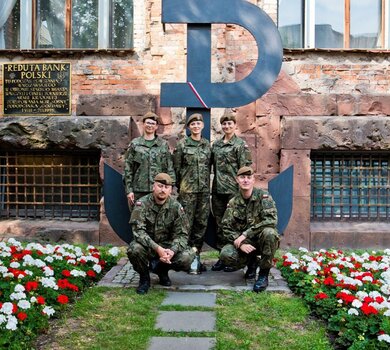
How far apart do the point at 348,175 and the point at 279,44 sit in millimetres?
2924

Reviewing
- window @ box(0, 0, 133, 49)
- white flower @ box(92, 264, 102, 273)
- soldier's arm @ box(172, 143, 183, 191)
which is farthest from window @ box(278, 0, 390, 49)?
white flower @ box(92, 264, 102, 273)

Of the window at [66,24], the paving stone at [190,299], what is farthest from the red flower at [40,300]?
the window at [66,24]

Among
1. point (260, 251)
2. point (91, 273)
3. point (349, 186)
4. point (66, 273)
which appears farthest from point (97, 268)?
point (349, 186)

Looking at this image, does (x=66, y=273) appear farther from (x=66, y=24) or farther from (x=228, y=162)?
(x=66, y=24)

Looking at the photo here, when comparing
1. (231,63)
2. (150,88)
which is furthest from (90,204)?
(231,63)

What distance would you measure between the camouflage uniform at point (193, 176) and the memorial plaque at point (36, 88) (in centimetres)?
291

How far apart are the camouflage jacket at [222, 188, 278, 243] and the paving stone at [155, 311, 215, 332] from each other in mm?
1019

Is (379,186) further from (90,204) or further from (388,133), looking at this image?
(90,204)

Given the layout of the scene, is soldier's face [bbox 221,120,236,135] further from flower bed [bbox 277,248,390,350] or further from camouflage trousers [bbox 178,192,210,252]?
flower bed [bbox 277,248,390,350]

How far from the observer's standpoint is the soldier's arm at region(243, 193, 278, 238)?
4.71 m

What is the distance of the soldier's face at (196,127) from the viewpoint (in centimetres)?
533

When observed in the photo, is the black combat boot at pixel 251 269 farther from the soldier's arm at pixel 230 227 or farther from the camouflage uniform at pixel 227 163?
the camouflage uniform at pixel 227 163

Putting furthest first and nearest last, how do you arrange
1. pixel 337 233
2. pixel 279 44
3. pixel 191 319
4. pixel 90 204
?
pixel 90 204
pixel 337 233
pixel 279 44
pixel 191 319

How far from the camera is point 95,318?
3980 mm
